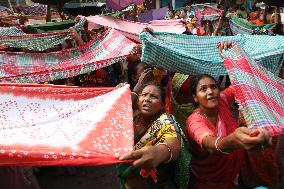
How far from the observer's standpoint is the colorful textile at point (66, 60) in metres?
3.98

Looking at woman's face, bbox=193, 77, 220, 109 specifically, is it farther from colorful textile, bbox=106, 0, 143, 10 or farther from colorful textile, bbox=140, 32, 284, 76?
colorful textile, bbox=106, 0, 143, 10

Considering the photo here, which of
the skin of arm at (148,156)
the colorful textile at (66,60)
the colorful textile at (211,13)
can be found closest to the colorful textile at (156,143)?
the skin of arm at (148,156)

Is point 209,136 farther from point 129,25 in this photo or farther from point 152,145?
point 129,25

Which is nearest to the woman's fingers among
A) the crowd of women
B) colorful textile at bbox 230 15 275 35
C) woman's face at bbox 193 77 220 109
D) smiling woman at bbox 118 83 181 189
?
Answer: smiling woman at bbox 118 83 181 189

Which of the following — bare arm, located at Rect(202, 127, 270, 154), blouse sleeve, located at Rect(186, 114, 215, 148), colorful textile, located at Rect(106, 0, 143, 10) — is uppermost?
colorful textile, located at Rect(106, 0, 143, 10)

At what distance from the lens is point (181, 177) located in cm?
258

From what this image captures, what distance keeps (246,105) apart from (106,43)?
313cm

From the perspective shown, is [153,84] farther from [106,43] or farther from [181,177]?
[106,43]

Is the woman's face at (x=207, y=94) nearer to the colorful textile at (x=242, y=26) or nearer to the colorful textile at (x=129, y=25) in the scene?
the colorful textile at (x=129, y=25)

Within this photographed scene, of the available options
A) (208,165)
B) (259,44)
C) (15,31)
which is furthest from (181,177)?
(15,31)

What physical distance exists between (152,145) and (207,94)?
2.32ft

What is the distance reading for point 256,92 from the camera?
2.24 meters

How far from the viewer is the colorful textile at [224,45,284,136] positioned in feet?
6.11

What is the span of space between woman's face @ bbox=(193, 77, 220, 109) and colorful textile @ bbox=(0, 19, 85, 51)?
3.26 metres
